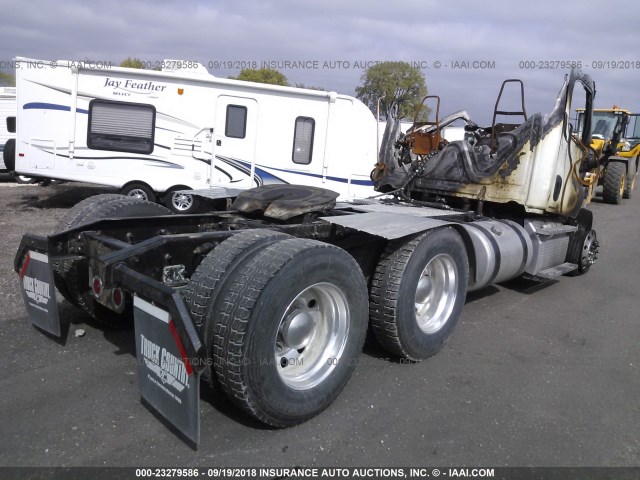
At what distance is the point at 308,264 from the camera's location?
296 cm

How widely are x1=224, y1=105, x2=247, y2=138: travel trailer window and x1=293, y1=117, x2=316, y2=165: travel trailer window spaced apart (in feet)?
3.51

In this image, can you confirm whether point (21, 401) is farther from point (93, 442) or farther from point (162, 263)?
point (162, 263)

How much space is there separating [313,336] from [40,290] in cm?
182

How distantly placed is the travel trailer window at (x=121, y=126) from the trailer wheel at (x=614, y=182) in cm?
1313

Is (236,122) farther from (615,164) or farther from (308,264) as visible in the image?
(615,164)

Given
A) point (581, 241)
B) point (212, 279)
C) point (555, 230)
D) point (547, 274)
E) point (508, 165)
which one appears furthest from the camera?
point (581, 241)

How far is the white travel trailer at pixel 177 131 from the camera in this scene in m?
10.4

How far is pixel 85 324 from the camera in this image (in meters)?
4.45

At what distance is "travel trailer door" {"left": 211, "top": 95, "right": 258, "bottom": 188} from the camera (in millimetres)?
10703

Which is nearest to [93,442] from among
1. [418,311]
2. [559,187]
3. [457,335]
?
[418,311]

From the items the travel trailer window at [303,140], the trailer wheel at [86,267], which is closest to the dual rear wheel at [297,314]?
the trailer wheel at [86,267]

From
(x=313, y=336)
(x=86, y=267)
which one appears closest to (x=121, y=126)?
(x=86, y=267)

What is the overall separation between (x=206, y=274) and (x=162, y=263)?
0.47 metres

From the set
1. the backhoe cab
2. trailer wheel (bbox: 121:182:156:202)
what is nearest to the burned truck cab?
trailer wheel (bbox: 121:182:156:202)
